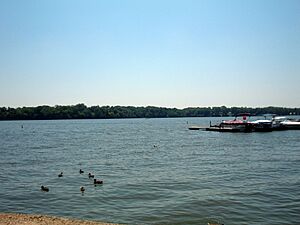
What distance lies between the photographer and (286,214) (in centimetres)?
1894

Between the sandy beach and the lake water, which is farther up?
the sandy beach

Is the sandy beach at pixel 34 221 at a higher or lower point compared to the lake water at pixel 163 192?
higher

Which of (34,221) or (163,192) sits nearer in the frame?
(34,221)

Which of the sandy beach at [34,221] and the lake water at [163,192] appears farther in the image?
the lake water at [163,192]

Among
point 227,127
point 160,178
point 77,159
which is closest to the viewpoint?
point 160,178

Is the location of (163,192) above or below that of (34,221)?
below

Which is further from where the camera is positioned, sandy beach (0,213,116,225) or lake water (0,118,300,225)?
lake water (0,118,300,225)

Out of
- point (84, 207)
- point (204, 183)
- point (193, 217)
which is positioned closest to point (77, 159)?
point (204, 183)

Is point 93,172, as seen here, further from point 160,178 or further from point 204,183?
point 204,183

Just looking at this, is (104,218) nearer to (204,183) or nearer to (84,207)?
(84,207)

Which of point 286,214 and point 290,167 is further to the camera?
point 290,167

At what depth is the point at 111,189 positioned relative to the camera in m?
25.4

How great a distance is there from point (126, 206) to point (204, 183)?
27.2 feet

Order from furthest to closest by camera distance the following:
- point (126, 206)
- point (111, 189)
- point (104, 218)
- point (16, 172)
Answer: point (16, 172)
point (111, 189)
point (126, 206)
point (104, 218)
